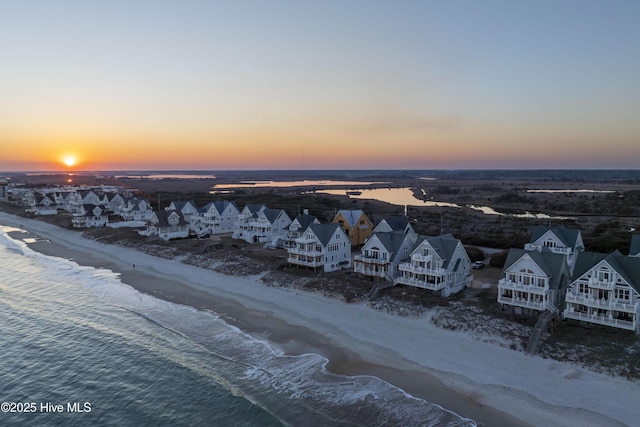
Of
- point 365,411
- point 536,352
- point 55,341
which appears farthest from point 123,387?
point 536,352

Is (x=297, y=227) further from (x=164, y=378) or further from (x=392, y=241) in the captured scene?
(x=164, y=378)

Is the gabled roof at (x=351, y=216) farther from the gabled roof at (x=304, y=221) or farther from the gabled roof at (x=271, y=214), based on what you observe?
the gabled roof at (x=271, y=214)

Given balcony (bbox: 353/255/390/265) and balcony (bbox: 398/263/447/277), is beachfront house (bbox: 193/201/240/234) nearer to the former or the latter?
balcony (bbox: 353/255/390/265)

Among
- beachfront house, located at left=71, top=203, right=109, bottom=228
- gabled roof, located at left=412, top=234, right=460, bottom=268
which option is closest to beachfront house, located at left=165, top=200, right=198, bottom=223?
beachfront house, located at left=71, top=203, right=109, bottom=228

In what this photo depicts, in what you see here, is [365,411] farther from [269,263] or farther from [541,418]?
[269,263]

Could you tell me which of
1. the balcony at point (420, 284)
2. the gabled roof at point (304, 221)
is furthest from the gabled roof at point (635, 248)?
the gabled roof at point (304, 221)
